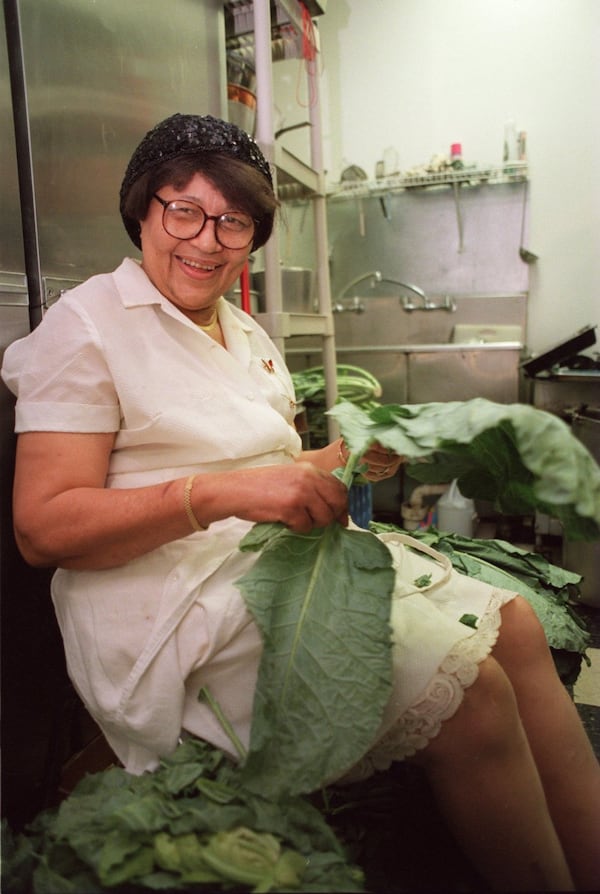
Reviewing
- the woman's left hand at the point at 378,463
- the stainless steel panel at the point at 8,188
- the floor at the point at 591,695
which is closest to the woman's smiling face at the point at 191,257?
the stainless steel panel at the point at 8,188

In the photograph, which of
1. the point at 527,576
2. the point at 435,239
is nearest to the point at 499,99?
the point at 435,239

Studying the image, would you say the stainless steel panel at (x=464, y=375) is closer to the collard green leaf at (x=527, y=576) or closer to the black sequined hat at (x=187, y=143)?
the collard green leaf at (x=527, y=576)

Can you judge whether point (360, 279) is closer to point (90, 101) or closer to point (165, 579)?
point (90, 101)

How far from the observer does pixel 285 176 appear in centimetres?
243

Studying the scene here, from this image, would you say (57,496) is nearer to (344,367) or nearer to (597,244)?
(344,367)

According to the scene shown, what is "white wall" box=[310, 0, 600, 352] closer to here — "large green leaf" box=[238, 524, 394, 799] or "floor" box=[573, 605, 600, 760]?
"floor" box=[573, 605, 600, 760]

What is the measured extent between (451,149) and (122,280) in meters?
3.30

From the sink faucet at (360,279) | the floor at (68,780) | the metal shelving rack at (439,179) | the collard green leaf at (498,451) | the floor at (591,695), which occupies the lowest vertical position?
the floor at (591,695)

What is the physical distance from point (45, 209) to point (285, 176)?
1.26 metres

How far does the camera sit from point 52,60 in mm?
1412

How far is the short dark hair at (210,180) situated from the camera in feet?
3.70

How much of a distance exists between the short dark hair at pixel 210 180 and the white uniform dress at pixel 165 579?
0.13 metres

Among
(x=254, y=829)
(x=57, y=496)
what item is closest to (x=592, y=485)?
(x=254, y=829)

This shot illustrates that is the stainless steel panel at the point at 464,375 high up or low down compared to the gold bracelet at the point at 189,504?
down
